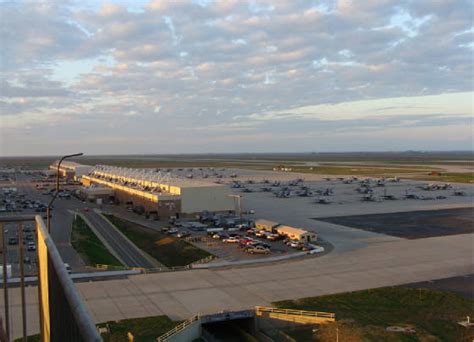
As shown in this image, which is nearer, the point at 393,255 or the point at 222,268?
the point at 222,268

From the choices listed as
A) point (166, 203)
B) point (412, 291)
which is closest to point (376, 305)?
point (412, 291)

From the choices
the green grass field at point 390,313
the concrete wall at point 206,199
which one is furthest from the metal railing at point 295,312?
the concrete wall at point 206,199

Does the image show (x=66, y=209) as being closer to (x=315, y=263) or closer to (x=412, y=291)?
(x=315, y=263)

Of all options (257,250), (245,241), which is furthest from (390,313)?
(245,241)

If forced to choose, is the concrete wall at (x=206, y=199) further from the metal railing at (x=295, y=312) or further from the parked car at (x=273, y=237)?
the metal railing at (x=295, y=312)

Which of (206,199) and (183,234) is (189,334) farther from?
(206,199)

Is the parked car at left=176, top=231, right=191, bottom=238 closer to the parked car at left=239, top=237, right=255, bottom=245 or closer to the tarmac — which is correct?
the parked car at left=239, top=237, right=255, bottom=245
